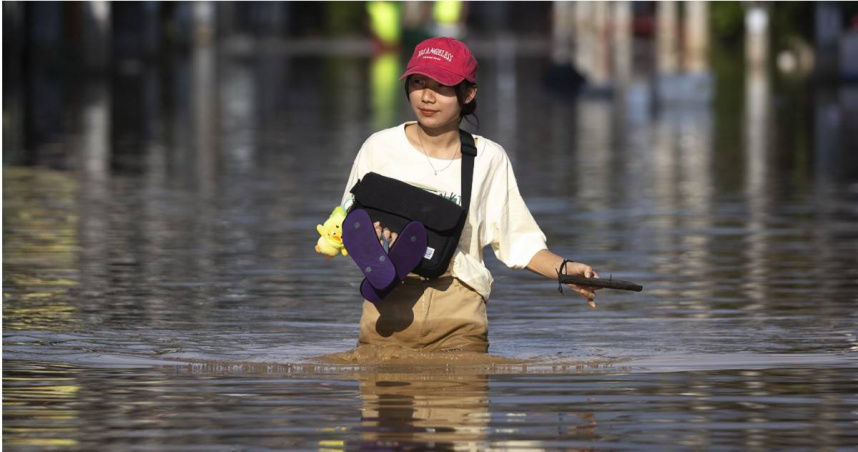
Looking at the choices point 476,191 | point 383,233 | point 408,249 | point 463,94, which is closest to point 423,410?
point 408,249

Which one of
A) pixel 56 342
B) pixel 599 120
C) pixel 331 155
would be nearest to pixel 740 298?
pixel 56 342

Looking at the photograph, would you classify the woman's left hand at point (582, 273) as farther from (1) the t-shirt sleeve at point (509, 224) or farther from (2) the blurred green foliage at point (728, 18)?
(2) the blurred green foliage at point (728, 18)

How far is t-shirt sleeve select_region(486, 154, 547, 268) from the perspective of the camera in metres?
8.88

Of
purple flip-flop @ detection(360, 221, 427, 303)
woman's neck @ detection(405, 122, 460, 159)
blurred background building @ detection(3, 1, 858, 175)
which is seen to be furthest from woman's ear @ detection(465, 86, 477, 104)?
blurred background building @ detection(3, 1, 858, 175)

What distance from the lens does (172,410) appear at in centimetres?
825

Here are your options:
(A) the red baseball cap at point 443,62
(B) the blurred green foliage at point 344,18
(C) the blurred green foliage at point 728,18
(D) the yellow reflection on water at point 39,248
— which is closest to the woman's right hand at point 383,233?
(A) the red baseball cap at point 443,62

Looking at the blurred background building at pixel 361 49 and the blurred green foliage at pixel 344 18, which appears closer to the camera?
the blurred background building at pixel 361 49

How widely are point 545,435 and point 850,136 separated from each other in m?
24.1

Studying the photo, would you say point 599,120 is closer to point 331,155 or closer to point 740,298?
point 331,155

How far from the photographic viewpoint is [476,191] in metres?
8.80

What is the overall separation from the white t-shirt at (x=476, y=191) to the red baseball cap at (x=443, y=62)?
31 centimetres

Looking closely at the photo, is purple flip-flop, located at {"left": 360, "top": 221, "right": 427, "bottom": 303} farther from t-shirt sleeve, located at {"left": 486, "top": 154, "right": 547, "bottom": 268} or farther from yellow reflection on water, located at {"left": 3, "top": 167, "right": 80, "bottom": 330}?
yellow reflection on water, located at {"left": 3, "top": 167, "right": 80, "bottom": 330}

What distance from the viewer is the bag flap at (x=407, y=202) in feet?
28.0

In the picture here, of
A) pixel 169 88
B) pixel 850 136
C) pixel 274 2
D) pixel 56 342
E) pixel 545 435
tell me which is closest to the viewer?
pixel 545 435
